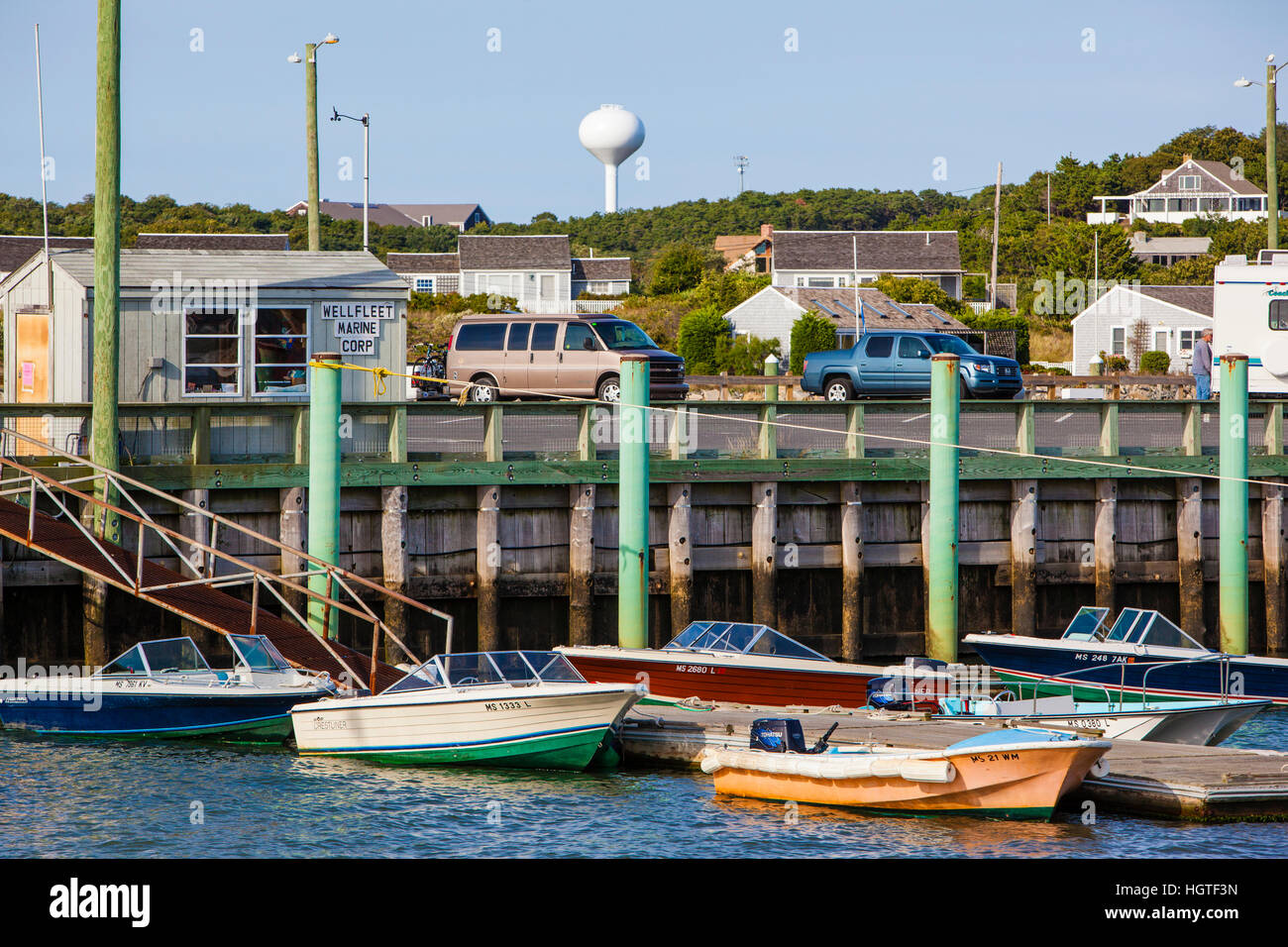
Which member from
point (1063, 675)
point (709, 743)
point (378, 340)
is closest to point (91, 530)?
point (378, 340)

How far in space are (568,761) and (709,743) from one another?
153 centimetres

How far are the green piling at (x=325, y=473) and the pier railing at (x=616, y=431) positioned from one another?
3.36 feet

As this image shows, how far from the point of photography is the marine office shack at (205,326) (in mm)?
21016

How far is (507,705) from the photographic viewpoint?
15.3 metres

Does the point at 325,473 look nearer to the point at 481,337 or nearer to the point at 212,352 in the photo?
the point at 212,352

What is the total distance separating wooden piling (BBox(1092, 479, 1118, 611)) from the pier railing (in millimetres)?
565

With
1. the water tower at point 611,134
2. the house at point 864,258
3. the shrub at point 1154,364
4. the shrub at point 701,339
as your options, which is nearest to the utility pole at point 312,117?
the shrub at point 701,339

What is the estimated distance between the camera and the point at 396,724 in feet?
51.1

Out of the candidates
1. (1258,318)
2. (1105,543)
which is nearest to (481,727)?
(1105,543)

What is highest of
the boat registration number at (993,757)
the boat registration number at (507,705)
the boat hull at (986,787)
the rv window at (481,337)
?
the rv window at (481,337)

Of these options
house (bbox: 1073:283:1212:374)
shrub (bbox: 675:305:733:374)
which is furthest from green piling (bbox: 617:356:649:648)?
house (bbox: 1073:283:1212:374)

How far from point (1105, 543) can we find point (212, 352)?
529 inches

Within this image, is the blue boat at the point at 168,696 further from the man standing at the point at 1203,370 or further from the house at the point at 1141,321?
the house at the point at 1141,321
